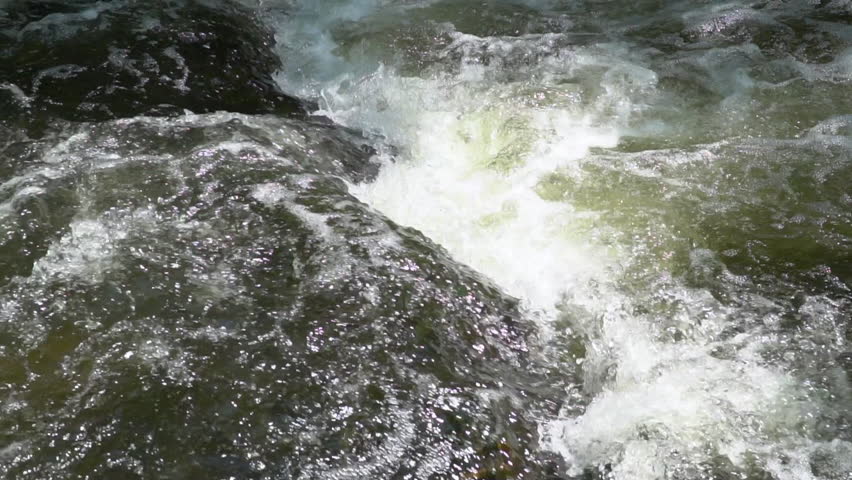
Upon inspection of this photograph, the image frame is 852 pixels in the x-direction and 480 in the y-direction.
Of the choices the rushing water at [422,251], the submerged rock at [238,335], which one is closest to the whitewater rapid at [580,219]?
the rushing water at [422,251]

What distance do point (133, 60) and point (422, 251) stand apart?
7.82 feet

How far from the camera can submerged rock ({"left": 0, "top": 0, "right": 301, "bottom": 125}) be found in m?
3.67

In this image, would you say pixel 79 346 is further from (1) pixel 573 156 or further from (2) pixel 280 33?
(2) pixel 280 33

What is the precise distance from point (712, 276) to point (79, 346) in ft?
7.90

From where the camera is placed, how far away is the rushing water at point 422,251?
2127mm

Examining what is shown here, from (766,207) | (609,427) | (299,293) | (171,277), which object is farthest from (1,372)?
(766,207)

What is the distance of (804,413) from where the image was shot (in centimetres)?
233

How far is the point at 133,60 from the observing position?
4.06m

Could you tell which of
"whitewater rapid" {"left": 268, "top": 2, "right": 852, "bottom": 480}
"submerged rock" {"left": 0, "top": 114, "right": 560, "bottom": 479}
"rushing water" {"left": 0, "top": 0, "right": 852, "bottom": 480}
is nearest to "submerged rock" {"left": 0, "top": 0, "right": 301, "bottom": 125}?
"rushing water" {"left": 0, "top": 0, "right": 852, "bottom": 480}

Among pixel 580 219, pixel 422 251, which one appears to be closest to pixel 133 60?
pixel 422 251

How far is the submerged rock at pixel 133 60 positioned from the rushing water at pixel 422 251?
2cm

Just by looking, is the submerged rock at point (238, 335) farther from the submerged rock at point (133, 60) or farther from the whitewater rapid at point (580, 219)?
the submerged rock at point (133, 60)

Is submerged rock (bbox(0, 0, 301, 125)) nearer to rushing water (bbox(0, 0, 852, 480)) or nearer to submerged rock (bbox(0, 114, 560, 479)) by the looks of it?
rushing water (bbox(0, 0, 852, 480))

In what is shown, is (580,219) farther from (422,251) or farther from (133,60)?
(133,60)
